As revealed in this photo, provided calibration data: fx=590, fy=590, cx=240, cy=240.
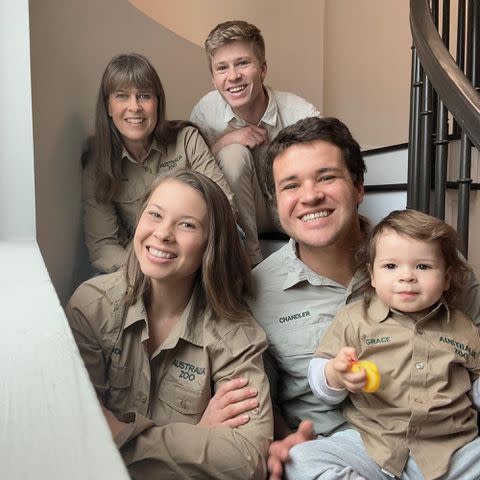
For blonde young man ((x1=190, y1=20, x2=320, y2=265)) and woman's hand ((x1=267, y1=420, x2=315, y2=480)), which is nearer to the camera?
woman's hand ((x1=267, y1=420, x2=315, y2=480))

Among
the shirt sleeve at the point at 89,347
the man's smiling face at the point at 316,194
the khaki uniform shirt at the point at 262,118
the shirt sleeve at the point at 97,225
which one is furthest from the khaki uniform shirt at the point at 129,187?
the shirt sleeve at the point at 89,347

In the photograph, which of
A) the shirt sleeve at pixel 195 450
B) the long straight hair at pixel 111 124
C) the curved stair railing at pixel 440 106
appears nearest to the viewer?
the shirt sleeve at pixel 195 450

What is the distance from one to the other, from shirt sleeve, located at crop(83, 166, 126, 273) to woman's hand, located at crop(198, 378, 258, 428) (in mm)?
845

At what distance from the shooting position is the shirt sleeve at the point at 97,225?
79.4 inches

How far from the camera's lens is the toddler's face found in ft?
4.26

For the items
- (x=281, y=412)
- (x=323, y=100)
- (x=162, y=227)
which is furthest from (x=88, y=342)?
(x=323, y=100)

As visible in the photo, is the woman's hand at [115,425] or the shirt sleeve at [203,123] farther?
the shirt sleeve at [203,123]

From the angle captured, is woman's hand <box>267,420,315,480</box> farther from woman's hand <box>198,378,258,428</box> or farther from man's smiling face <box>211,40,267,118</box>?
man's smiling face <box>211,40,267,118</box>

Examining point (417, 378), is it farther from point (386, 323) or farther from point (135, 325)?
point (135, 325)

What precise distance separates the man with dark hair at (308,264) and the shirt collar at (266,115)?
2.20ft

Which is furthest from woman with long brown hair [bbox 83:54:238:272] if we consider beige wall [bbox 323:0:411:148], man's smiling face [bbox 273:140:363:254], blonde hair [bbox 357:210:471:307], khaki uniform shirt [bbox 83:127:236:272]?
beige wall [bbox 323:0:411:148]

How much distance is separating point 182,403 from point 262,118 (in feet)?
4.14

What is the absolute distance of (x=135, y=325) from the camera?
4.52 ft

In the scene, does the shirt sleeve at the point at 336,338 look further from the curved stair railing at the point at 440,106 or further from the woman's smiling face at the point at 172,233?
the curved stair railing at the point at 440,106
